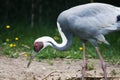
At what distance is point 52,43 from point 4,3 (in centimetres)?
904

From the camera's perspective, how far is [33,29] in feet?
52.5

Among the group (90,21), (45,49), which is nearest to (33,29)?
(45,49)

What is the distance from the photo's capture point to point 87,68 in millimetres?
11078

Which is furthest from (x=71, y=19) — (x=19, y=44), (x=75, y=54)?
(x=19, y=44)

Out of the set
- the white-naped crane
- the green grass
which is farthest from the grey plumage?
the green grass

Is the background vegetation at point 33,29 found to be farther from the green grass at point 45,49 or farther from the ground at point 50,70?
the ground at point 50,70

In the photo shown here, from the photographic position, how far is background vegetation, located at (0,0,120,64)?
41.8 feet

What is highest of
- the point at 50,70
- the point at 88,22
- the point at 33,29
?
the point at 33,29

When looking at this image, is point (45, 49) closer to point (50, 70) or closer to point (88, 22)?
point (50, 70)

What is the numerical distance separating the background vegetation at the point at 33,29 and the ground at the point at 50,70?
453mm

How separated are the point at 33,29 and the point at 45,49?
3.02m

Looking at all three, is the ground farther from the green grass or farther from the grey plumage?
the grey plumage

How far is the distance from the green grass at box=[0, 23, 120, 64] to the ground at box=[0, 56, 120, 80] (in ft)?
1.19

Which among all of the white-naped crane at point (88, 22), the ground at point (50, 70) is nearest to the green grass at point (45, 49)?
the ground at point (50, 70)
